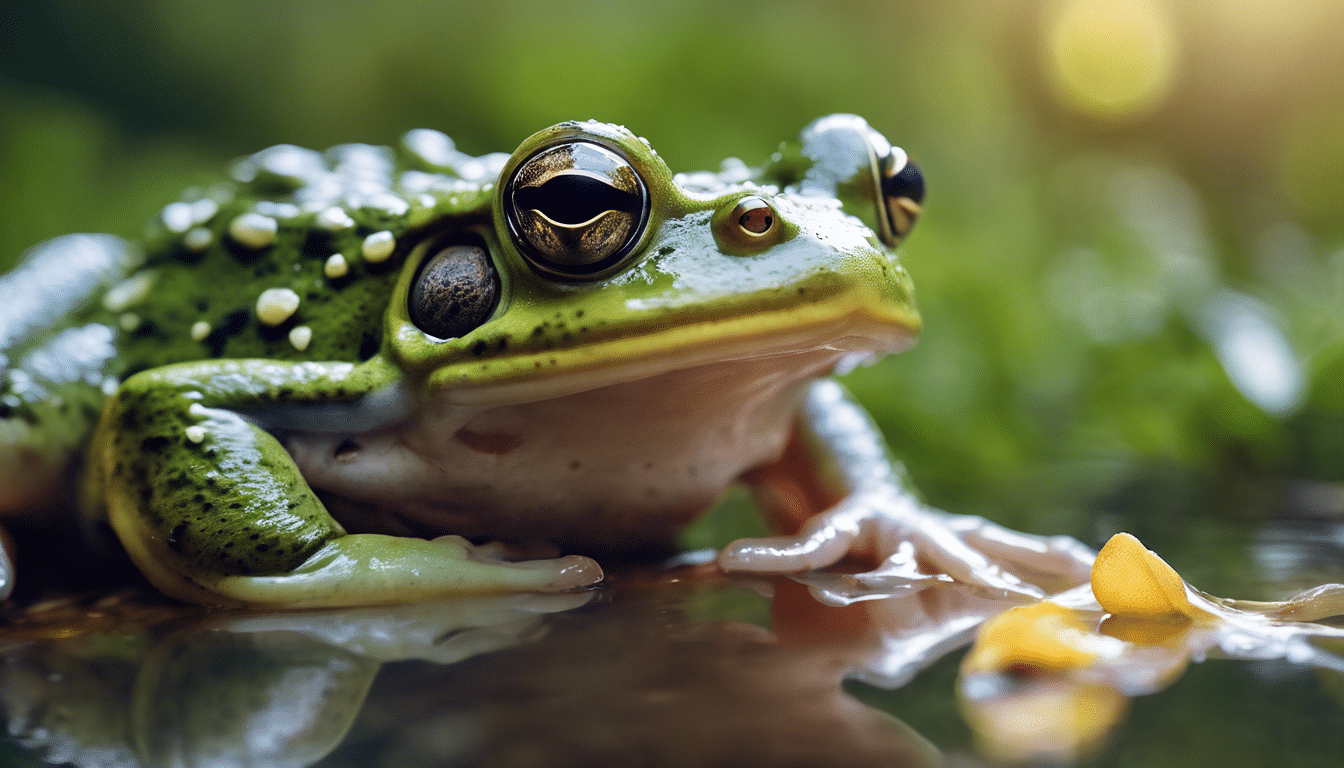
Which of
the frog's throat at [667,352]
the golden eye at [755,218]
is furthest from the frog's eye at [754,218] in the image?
the frog's throat at [667,352]

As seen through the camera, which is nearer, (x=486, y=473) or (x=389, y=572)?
(x=389, y=572)

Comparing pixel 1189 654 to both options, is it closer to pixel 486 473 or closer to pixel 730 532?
pixel 486 473

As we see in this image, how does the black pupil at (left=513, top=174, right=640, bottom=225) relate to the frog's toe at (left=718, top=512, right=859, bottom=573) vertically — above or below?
above

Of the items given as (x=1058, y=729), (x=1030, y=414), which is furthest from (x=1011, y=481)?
(x=1058, y=729)

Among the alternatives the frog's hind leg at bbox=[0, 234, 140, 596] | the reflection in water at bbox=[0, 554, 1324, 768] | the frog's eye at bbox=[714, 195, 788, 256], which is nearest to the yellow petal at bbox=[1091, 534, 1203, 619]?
the reflection in water at bbox=[0, 554, 1324, 768]

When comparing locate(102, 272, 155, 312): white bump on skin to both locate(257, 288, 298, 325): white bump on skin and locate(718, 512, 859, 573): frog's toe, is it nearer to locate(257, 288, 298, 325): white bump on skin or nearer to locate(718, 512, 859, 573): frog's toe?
locate(257, 288, 298, 325): white bump on skin

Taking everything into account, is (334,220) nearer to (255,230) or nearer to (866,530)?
(255,230)
